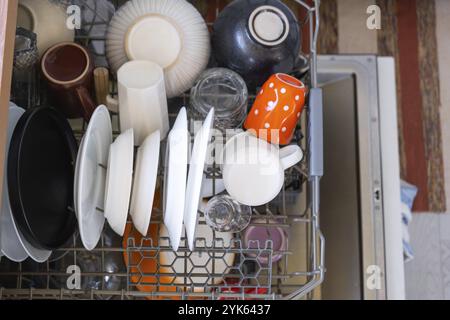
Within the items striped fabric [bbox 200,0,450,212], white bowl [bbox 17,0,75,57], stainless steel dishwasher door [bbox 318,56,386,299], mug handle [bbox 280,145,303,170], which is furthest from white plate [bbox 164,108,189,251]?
striped fabric [bbox 200,0,450,212]

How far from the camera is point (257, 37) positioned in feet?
2.06

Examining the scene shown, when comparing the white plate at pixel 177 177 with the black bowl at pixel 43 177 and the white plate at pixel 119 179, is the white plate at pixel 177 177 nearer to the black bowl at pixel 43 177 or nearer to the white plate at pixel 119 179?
the white plate at pixel 119 179

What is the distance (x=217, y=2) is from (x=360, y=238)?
43cm

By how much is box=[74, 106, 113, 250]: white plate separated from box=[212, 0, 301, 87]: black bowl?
0.57 feet

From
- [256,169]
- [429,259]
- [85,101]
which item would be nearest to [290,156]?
[256,169]

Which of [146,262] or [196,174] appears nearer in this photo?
[196,174]

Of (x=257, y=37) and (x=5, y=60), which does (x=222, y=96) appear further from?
(x=5, y=60)

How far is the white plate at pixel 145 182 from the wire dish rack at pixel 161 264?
0.04 meters

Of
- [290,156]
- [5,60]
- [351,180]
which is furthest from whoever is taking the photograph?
[351,180]

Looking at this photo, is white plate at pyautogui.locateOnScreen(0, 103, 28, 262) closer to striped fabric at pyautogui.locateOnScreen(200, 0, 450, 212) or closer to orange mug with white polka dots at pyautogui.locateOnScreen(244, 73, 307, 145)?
orange mug with white polka dots at pyautogui.locateOnScreen(244, 73, 307, 145)

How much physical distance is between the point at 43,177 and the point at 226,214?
0.23 meters
